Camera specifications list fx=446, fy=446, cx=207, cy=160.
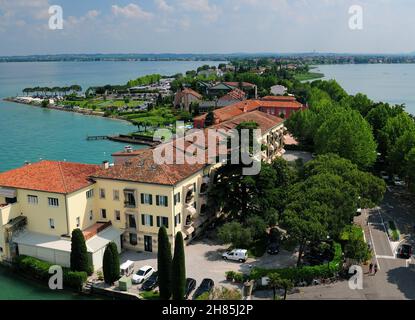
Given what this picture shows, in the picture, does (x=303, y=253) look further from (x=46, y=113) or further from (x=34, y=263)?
(x=46, y=113)

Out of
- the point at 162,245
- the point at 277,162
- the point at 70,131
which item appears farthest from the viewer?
the point at 70,131

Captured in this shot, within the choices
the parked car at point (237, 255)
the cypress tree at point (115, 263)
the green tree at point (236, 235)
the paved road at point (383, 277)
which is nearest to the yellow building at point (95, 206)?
the cypress tree at point (115, 263)

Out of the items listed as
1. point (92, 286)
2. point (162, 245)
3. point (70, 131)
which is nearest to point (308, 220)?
point (162, 245)

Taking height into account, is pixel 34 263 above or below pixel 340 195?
below

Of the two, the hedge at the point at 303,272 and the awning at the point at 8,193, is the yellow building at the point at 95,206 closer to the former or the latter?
the awning at the point at 8,193

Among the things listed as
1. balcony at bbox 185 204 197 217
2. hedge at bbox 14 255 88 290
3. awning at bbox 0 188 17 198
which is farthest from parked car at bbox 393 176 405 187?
awning at bbox 0 188 17 198
